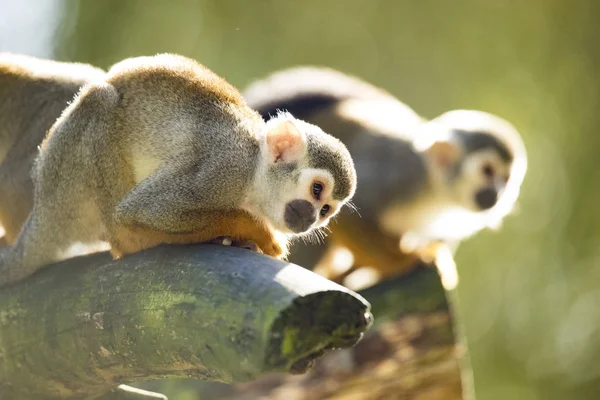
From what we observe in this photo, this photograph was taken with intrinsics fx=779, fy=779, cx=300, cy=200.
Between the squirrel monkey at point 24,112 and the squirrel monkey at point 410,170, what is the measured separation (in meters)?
2.38

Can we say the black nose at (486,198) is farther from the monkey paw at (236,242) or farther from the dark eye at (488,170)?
the monkey paw at (236,242)

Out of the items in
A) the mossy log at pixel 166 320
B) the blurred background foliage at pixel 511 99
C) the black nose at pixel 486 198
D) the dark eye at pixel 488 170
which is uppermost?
the blurred background foliage at pixel 511 99

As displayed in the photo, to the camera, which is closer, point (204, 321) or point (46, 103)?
point (204, 321)

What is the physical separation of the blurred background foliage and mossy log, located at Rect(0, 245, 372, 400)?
8194 mm

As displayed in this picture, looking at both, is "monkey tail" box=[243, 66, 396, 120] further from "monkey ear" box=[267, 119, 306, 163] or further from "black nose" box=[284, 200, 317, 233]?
"black nose" box=[284, 200, 317, 233]

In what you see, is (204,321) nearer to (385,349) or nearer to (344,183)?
(344,183)

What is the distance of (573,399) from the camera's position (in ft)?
37.8

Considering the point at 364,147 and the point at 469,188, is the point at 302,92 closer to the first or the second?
the point at 364,147

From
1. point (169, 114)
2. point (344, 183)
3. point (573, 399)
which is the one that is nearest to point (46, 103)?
point (169, 114)

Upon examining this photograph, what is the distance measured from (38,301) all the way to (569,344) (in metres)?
9.92

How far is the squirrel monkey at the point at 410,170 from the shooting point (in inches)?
246

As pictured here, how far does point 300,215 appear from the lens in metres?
3.27

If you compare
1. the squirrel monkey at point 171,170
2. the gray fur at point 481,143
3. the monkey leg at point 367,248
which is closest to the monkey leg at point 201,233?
the squirrel monkey at point 171,170

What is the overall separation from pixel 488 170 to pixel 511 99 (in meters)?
5.57
